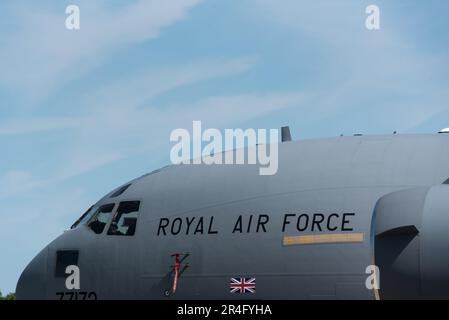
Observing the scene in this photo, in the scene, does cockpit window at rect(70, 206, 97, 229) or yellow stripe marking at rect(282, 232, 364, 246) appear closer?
yellow stripe marking at rect(282, 232, 364, 246)

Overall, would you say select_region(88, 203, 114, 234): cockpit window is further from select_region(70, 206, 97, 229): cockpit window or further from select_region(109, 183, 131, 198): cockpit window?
select_region(109, 183, 131, 198): cockpit window

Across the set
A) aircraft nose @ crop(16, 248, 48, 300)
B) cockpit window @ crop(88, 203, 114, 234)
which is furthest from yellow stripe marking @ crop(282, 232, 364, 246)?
aircraft nose @ crop(16, 248, 48, 300)

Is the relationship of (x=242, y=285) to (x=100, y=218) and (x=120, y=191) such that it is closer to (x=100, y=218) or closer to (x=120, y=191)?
(x=100, y=218)

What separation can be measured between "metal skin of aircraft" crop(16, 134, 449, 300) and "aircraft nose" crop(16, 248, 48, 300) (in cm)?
3

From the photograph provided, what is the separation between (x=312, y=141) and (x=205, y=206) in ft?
11.3

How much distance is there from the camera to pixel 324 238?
1912 cm

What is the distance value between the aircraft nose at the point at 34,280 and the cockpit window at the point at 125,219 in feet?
7.01

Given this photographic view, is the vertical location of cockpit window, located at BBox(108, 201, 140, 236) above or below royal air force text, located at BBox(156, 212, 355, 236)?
above

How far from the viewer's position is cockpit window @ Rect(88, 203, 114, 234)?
72.5 feet

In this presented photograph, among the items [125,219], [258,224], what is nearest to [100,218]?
[125,219]

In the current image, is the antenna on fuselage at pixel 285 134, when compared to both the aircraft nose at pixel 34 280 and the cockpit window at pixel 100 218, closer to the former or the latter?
the cockpit window at pixel 100 218

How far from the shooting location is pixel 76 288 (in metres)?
21.6

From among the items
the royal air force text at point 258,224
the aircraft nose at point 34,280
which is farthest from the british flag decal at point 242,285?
the aircraft nose at point 34,280

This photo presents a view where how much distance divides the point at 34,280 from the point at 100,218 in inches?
96.4
